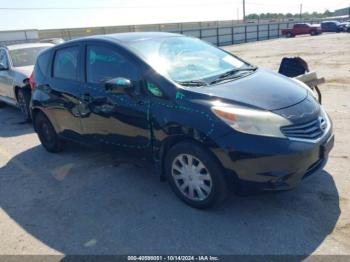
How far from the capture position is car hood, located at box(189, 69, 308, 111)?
10.7 feet

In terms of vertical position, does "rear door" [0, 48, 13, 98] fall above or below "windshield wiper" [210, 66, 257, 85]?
below

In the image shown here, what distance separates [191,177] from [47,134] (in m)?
3.01

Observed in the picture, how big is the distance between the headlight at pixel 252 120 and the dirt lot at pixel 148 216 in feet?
2.85

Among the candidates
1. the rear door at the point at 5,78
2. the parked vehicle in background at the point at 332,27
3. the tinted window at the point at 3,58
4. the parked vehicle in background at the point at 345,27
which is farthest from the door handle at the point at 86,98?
the parked vehicle in background at the point at 332,27

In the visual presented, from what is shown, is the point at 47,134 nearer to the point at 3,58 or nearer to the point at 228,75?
the point at 228,75

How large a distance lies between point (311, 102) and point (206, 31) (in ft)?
110

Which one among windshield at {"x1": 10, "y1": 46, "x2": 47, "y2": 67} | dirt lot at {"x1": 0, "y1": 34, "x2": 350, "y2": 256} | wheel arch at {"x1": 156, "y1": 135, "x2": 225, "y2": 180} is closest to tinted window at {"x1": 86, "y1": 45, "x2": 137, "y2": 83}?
wheel arch at {"x1": 156, "y1": 135, "x2": 225, "y2": 180}

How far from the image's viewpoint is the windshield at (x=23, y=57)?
8086 millimetres

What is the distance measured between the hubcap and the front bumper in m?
0.29

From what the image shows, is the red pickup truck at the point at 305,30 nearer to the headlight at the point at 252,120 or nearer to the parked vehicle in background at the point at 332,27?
the parked vehicle in background at the point at 332,27

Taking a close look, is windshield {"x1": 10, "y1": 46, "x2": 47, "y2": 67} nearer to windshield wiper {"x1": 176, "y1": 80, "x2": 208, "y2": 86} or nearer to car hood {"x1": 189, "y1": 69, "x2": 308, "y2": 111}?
windshield wiper {"x1": 176, "y1": 80, "x2": 208, "y2": 86}

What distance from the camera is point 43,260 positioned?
117 inches

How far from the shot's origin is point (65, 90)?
15.5 ft

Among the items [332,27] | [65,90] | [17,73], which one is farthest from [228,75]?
[332,27]
